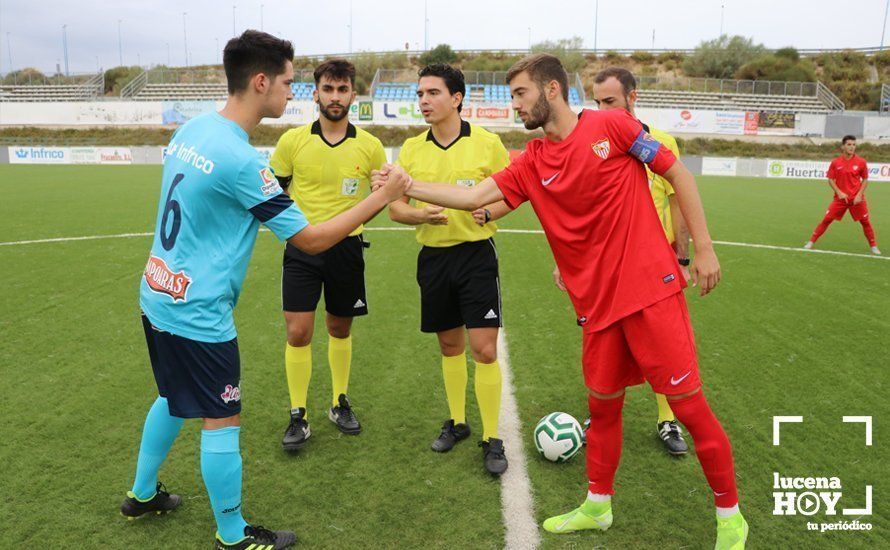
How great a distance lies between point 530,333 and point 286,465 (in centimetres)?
354

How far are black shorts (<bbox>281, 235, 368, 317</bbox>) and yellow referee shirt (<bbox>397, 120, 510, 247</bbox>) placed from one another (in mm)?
619

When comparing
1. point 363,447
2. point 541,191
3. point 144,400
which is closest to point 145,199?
point 144,400

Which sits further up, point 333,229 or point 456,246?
point 333,229

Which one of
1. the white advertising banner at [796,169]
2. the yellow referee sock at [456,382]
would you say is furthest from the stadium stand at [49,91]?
the yellow referee sock at [456,382]

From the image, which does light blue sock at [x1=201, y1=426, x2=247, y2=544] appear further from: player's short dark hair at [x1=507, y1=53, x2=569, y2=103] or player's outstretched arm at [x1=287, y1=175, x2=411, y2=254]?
player's short dark hair at [x1=507, y1=53, x2=569, y2=103]

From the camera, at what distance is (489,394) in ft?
14.7

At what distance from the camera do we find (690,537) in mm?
3471

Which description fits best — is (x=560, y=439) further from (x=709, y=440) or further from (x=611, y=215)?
(x=611, y=215)

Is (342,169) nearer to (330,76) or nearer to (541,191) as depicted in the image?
(330,76)

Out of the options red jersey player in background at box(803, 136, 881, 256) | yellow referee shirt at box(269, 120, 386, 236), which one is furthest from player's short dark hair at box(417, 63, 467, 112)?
red jersey player in background at box(803, 136, 881, 256)

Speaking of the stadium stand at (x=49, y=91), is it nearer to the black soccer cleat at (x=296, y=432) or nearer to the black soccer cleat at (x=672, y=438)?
the black soccer cleat at (x=296, y=432)

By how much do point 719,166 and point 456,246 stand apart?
33836mm

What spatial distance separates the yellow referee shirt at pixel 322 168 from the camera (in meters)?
4.81

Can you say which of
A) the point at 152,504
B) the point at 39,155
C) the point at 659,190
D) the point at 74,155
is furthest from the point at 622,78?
the point at 39,155
